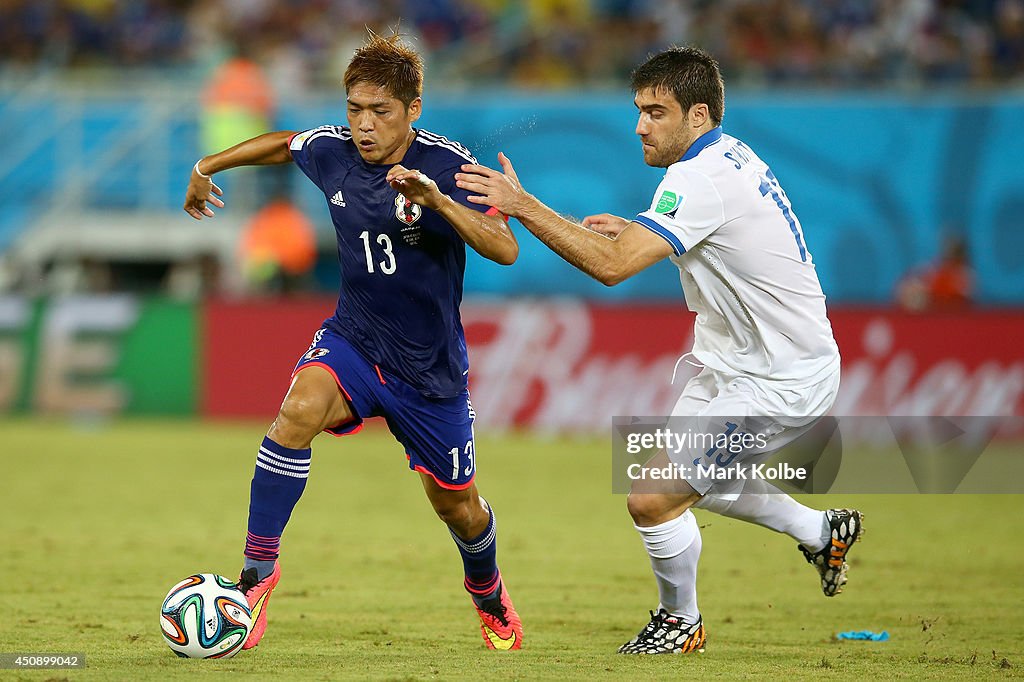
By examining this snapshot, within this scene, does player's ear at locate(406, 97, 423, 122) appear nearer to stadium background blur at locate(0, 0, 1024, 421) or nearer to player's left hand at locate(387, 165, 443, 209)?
player's left hand at locate(387, 165, 443, 209)

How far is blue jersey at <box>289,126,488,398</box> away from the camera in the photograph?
629cm

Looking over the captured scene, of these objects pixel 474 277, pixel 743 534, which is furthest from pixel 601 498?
pixel 474 277

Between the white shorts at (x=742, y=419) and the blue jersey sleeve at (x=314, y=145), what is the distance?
6.68 feet

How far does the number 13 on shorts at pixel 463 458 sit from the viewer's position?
6.32 meters

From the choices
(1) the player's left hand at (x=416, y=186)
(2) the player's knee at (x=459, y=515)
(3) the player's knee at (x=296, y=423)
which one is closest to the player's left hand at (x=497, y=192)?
(1) the player's left hand at (x=416, y=186)

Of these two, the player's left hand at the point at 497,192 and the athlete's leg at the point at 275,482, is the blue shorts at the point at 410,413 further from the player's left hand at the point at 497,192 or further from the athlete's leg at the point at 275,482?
the player's left hand at the point at 497,192

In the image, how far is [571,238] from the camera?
573 centimetres

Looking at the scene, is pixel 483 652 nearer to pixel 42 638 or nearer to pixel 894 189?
pixel 42 638

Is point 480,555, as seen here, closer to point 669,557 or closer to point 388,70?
point 669,557

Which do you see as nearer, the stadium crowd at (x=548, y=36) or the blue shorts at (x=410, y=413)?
the blue shorts at (x=410, y=413)

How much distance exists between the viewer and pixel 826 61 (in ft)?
65.3

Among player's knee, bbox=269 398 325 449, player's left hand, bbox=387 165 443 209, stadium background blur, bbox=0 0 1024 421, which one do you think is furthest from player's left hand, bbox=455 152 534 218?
stadium background blur, bbox=0 0 1024 421

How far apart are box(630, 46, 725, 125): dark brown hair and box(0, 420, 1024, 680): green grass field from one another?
244cm

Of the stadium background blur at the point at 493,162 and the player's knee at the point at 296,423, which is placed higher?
the stadium background blur at the point at 493,162
